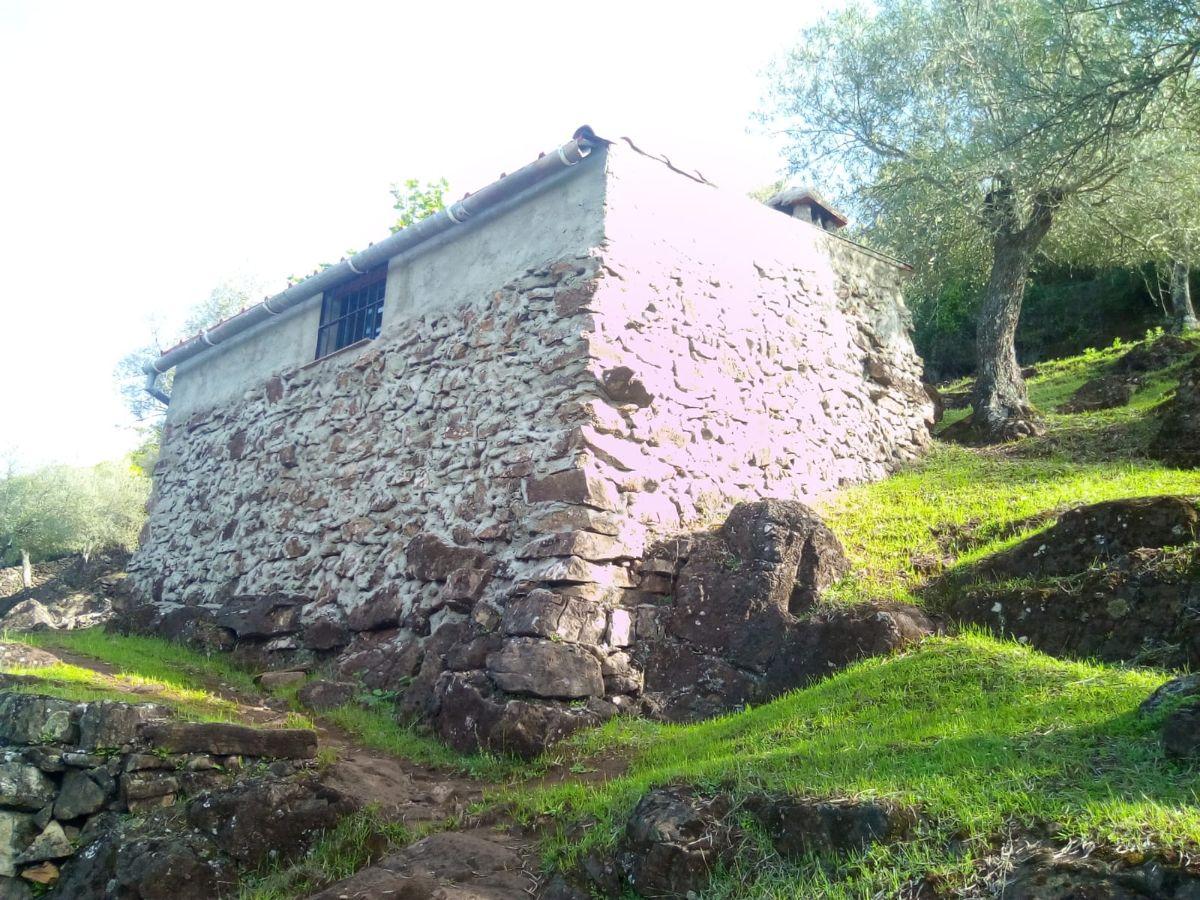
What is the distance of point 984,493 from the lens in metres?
9.41

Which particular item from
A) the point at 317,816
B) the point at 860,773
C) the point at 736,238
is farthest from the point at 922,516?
the point at 317,816

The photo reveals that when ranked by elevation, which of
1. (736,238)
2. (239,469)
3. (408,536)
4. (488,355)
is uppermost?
(736,238)

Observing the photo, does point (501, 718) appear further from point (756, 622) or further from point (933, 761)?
point (933, 761)

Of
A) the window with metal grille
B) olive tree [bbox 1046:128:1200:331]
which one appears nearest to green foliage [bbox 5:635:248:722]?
the window with metal grille

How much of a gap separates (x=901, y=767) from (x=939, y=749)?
0.27 m

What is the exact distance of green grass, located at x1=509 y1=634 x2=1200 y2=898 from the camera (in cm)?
353

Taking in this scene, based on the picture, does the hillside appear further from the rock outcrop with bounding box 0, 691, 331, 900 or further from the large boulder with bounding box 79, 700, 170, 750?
the large boulder with bounding box 79, 700, 170, 750

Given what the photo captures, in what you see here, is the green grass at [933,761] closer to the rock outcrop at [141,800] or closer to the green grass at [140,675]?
the rock outcrop at [141,800]

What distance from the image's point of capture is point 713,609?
756cm

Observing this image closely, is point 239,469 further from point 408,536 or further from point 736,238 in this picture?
point 736,238

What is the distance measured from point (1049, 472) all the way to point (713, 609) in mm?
4528

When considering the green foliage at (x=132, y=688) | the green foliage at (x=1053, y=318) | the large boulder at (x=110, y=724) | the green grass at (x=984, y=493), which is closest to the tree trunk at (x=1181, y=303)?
the green foliage at (x=1053, y=318)

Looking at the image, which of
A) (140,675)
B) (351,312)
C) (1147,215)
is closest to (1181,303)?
(1147,215)

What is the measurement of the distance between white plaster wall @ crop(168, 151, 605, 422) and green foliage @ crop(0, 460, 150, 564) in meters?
12.7
